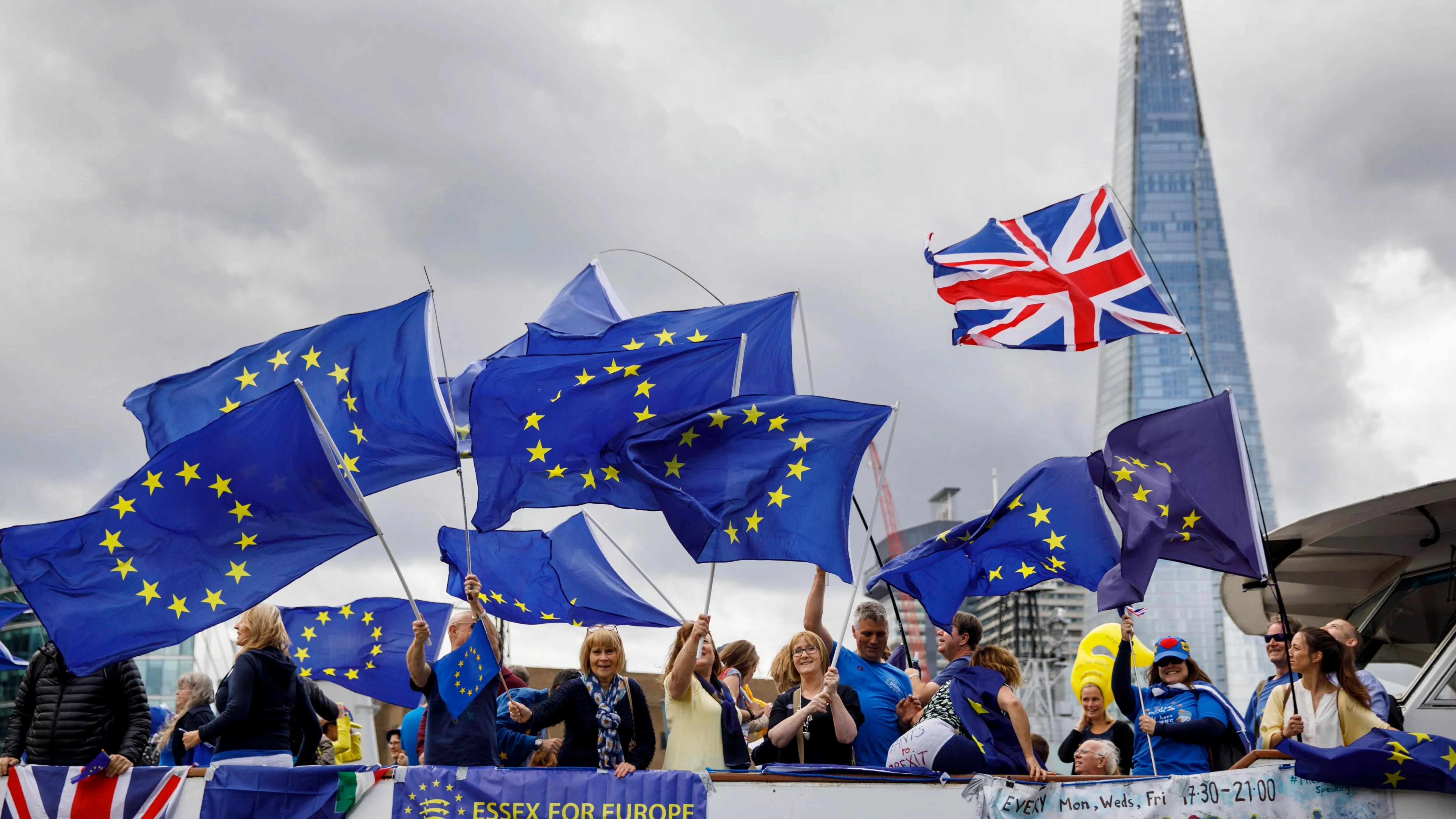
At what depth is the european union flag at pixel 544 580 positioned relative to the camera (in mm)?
12609

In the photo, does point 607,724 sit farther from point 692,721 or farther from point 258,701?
point 258,701

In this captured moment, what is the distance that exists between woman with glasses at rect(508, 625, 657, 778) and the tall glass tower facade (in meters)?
151

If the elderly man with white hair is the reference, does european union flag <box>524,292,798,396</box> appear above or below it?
above

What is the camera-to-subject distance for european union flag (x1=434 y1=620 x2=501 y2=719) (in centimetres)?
817

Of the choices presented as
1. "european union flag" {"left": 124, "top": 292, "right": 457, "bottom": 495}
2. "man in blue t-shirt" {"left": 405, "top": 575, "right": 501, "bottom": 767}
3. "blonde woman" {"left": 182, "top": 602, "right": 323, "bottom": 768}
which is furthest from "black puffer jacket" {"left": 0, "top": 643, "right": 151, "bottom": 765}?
"european union flag" {"left": 124, "top": 292, "right": 457, "bottom": 495}

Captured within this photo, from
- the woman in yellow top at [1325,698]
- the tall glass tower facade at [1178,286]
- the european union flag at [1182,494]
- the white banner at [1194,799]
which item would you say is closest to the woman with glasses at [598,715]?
the white banner at [1194,799]

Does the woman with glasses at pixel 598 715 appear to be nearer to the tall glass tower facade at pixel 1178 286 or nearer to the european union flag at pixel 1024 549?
the european union flag at pixel 1024 549

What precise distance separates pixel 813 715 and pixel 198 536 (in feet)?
13.8

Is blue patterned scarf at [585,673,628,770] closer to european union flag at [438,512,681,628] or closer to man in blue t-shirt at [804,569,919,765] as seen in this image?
man in blue t-shirt at [804,569,919,765]

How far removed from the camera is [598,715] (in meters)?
8.09

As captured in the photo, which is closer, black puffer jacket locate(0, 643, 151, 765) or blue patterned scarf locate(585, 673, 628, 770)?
blue patterned scarf locate(585, 673, 628, 770)

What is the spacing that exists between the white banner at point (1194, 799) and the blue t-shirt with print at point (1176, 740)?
2.35 ft

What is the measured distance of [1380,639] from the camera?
959cm

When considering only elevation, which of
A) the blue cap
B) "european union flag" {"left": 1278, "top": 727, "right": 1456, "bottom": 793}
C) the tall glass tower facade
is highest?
the tall glass tower facade
